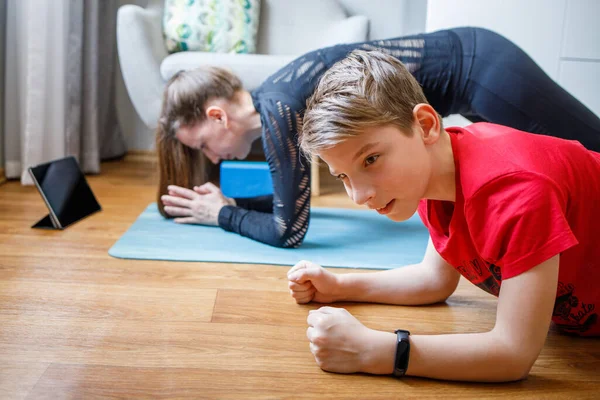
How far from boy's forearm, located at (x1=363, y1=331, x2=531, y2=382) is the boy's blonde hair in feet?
1.01

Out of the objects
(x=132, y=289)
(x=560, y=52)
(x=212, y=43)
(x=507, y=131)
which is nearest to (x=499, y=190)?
(x=507, y=131)

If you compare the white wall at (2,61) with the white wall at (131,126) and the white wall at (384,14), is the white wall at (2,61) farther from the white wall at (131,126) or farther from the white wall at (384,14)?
the white wall at (384,14)

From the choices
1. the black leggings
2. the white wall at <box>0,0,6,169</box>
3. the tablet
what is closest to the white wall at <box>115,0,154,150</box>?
the white wall at <box>0,0,6,169</box>

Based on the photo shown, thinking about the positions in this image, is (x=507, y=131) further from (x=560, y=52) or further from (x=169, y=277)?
(x=560, y=52)

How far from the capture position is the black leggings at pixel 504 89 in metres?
1.39

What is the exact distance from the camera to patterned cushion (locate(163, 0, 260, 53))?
7.89 ft

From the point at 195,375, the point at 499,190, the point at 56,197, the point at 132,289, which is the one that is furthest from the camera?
the point at 56,197

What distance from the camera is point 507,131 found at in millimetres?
879

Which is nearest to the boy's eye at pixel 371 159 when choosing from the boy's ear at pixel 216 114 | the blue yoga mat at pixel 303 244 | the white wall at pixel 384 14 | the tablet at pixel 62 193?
the blue yoga mat at pixel 303 244

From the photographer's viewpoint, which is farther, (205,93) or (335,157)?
(205,93)

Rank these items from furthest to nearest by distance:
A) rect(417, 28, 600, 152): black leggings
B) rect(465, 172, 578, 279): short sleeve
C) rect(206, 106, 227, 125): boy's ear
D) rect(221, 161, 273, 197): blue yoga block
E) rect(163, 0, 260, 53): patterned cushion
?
rect(163, 0, 260, 53): patterned cushion
rect(221, 161, 273, 197): blue yoga block
rect(206, 106, 227, 125): boy's ear
rect(417, 28, 600, 152): black leggings
rect(465, 172, 578, 279): short sleeve

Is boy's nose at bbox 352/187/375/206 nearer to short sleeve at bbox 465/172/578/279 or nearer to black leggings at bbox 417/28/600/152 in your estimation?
short sleeve at bbox 465/172/578/279

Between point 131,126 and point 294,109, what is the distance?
1710mm

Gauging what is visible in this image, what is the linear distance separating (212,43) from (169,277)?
1.39 m
